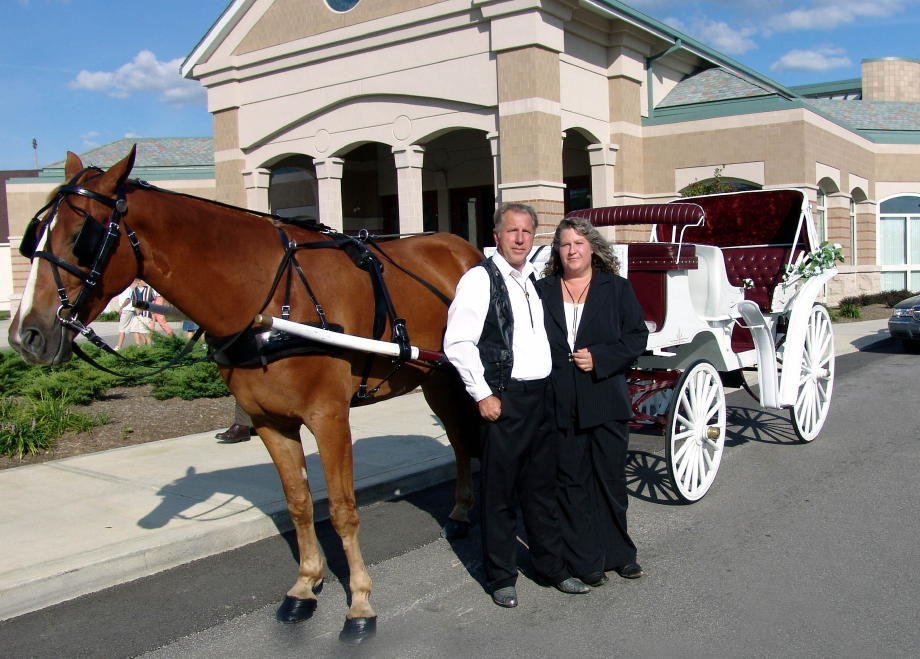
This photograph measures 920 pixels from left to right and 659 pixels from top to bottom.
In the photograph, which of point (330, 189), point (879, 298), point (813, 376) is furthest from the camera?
point (879, 298)

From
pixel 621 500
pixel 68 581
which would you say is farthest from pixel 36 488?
pixel 621 500

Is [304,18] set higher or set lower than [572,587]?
higher

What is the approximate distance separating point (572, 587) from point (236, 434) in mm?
4447

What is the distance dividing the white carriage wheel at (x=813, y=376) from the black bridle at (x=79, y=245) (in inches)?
240

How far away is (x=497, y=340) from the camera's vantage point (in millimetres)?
4102

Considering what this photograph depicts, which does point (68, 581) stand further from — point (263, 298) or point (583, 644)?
point (583, 644)

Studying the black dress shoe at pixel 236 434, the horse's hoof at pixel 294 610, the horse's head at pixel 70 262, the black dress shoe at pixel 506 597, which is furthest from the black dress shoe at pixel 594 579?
the black dress shoe at pixel 236 434

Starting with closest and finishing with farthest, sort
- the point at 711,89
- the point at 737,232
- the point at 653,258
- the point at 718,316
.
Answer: the point at 653,258 → the point at 718,316 → the point at 737,232 → the point at 711,89

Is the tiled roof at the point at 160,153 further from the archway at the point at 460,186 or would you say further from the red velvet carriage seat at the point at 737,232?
the red velvet carriage seat at the point at 737,232

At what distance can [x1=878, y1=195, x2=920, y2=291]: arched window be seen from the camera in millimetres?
26797

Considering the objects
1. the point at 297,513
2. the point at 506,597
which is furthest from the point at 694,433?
the point at 297,513

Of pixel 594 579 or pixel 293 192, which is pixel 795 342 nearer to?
pixel 594 579

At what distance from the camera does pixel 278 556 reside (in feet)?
17.1

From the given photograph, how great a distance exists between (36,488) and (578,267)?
4.69 m
